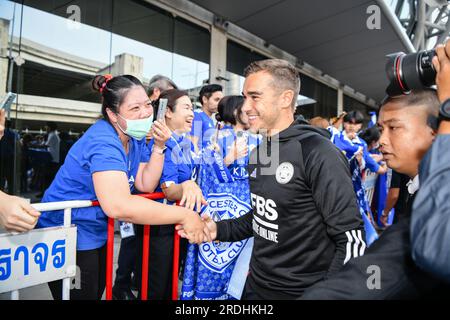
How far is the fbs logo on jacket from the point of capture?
7.49ft

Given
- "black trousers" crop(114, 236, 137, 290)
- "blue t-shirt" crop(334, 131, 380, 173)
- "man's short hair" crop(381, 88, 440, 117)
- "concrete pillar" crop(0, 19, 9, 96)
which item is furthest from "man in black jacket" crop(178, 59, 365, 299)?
"concrete pillar" crop(0, 19, 9, 96)

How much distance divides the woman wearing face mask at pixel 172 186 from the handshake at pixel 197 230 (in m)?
0.22

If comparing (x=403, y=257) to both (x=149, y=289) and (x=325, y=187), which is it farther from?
(x=149, y=289)

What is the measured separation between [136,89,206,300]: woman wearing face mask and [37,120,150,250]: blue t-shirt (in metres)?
0.49

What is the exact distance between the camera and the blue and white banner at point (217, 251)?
229 centimetres

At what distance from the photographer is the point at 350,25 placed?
801cm

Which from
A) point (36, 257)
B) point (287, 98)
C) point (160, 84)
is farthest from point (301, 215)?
point (160, 84)

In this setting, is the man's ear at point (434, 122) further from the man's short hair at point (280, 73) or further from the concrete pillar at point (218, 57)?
the concrete pillar at point (218, 57)

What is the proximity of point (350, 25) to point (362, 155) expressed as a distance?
495cm

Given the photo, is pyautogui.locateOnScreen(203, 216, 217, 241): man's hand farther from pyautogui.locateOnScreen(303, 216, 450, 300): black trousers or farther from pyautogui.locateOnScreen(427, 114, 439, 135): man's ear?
pyautogui.locateOnScreen(427, 114, 439, 135): man's ear

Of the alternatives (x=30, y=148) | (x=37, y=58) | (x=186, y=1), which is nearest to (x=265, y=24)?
(x=186, y=1)

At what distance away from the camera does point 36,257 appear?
1518mm

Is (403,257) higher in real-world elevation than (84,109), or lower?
lower

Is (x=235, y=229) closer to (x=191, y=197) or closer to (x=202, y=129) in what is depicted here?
(x=191, y=197)
